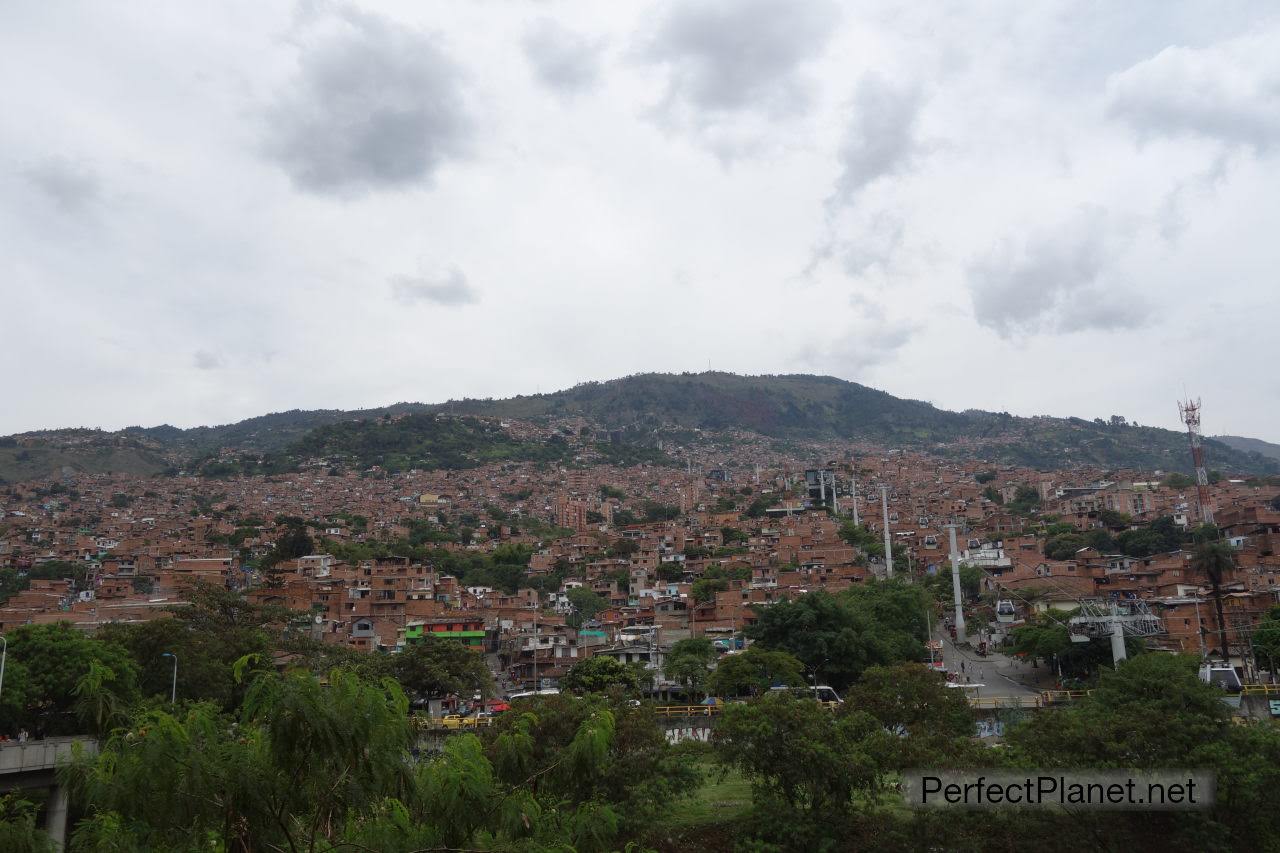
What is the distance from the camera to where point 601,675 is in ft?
130

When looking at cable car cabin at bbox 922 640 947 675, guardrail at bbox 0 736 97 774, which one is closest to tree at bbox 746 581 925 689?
cable car cabin at bbox 922 640 947 675

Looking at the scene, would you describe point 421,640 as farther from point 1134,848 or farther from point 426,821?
point 426,821

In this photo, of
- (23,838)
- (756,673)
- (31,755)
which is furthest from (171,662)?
(23,838)

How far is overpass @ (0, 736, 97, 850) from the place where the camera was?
1958 centimetres

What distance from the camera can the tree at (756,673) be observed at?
124 feet

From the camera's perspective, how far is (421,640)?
135 ft

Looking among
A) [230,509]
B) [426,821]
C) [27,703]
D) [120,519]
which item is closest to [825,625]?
[27,703]

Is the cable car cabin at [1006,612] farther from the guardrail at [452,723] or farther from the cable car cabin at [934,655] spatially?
the guardrail at [452,723]

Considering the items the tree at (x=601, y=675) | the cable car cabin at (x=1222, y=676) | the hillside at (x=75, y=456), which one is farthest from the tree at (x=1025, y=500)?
the hillside at (x=75, y=456)

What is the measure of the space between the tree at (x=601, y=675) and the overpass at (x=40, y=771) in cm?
1973

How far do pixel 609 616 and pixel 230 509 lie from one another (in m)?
64.5

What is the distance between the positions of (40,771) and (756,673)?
24.5 m

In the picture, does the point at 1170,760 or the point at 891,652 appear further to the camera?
the point at 891,652

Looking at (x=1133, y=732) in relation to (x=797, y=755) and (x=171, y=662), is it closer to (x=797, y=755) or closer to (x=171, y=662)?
(x=797, y=755)
